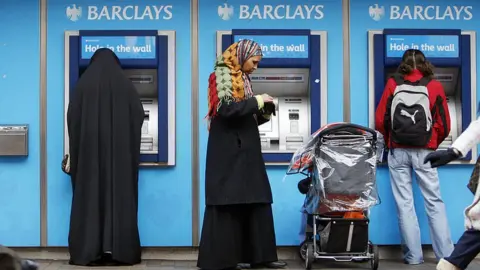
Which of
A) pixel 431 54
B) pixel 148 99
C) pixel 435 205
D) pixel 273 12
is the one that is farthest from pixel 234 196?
pixel 431 54

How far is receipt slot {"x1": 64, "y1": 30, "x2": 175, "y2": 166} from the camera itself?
6531mm

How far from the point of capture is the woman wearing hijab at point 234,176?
5.68 m

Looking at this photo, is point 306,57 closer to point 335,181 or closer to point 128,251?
point 335,181

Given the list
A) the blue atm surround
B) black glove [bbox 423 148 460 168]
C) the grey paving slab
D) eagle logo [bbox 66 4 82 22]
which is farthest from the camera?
eagle logo [bbox 66 4 82 22]

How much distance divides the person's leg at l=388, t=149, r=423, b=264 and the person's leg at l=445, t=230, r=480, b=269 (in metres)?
1.30

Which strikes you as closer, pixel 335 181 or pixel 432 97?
pixel 335 181

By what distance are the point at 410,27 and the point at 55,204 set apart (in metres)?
3.59

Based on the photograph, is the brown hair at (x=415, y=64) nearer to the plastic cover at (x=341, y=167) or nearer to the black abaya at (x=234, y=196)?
the plastic cover at (x=341, y=167)

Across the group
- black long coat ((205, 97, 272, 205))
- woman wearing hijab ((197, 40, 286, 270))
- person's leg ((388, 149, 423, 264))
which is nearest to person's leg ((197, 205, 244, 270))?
woman wearing hijab ((197, 40, 286, 270))

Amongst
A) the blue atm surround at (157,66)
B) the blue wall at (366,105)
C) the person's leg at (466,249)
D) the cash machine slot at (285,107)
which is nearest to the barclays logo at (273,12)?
the blue wall at (366,105)

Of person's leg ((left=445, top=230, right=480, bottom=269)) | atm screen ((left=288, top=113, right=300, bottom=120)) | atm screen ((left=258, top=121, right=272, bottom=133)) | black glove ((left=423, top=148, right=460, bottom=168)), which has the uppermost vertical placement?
atm screen ((left=288, top=113, right=300, bottom=120))

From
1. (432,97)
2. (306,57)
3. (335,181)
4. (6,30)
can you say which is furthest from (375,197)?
(6,30)

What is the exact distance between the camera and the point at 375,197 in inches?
228

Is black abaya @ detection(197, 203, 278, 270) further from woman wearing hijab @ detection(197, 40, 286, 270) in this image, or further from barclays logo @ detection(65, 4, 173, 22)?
barclays logo @ detection(65, 4, 173, 22)
